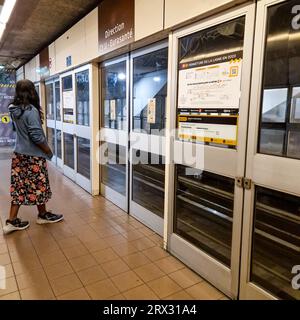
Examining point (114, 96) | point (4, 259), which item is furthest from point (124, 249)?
point (114, 96)

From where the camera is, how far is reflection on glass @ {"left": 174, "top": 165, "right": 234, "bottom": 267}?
2.15 m

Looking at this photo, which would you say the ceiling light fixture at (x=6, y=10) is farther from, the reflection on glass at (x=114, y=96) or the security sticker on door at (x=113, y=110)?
the security sticker on door at (x=113, y=110)

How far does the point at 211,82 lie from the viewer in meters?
2.04

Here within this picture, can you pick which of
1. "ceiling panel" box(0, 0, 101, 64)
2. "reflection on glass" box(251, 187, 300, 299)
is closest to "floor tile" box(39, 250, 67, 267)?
"reflection on glass" box(251, 187, 300, 299)

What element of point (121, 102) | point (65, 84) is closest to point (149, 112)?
point (121, 102)

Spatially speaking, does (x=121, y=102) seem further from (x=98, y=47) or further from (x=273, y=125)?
(x=273, y=125)

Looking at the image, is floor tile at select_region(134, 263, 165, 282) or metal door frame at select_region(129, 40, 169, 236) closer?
floor tile at select_region(134, 263, 165, 282)

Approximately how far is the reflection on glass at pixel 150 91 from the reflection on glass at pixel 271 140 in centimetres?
134

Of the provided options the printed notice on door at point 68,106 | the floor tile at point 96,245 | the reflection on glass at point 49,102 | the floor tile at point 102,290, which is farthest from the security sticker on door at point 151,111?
the reflection on glass at point 49,102

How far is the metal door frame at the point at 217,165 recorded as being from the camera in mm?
1749

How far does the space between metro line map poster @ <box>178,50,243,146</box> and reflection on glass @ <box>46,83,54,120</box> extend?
5.13 m

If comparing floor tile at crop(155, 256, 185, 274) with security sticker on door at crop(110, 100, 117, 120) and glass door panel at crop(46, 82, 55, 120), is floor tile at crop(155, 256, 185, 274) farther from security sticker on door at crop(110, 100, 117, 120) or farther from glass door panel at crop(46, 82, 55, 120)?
glass door panel at crop(46, 82, 55, 120)

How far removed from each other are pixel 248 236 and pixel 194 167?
681mm

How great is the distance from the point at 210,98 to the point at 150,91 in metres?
1.23
